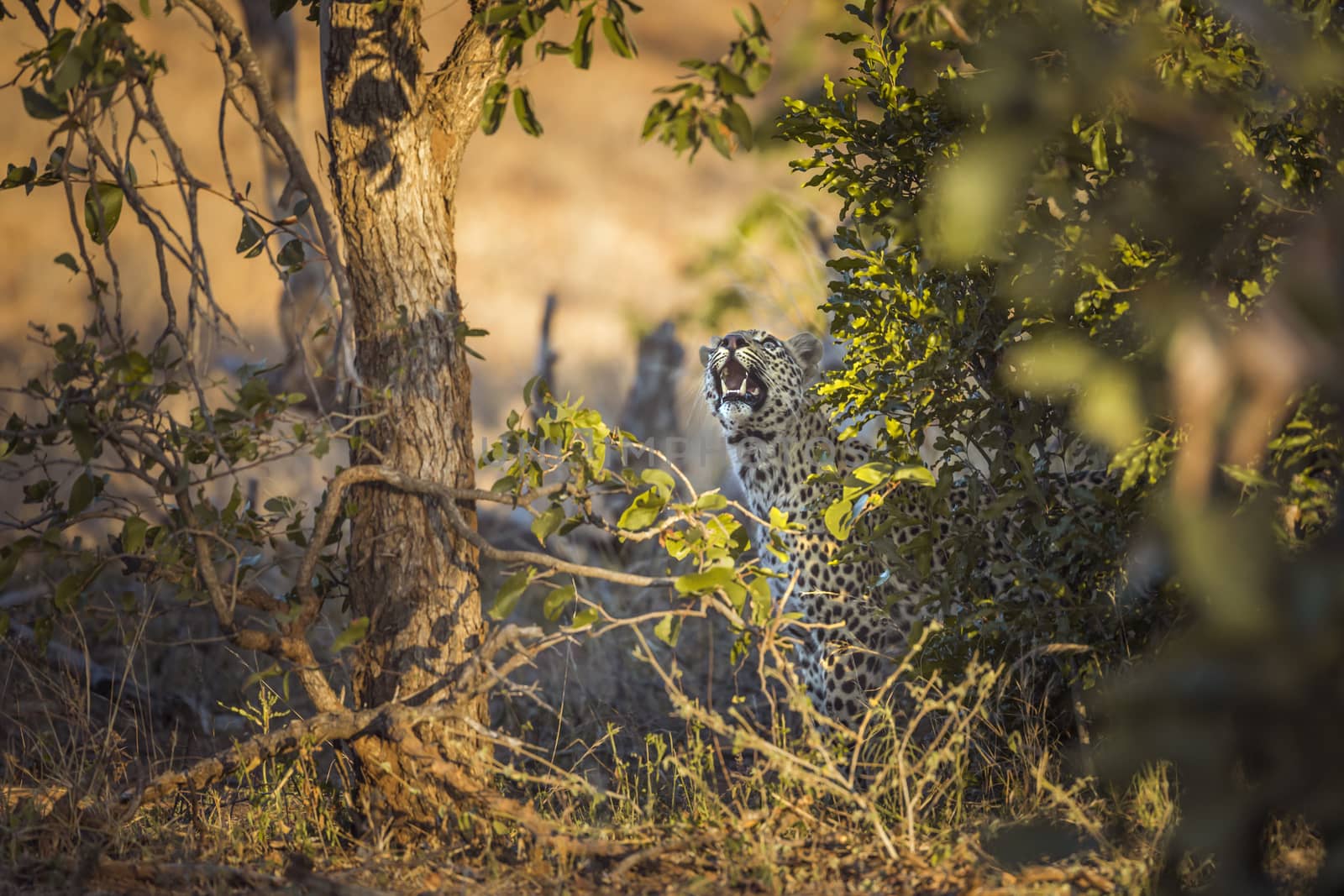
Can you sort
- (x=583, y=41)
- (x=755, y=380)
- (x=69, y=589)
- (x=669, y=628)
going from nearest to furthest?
1. (x=583, y=41)
2. (x=69, y=589)
3. (x=669, y=628)
4. (x=755, y=380)

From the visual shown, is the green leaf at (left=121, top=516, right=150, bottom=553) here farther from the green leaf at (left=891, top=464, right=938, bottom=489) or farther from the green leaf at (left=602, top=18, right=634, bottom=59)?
the green leaf at (left=891, top=464, right=938, bottom=489)

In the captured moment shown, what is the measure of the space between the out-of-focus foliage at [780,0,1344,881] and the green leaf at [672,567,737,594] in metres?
1.02

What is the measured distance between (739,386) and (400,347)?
197 centimetres

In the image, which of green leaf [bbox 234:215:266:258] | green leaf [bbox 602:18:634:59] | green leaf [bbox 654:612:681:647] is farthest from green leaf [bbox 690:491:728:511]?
green leaf [bbox 234:215:266:258]

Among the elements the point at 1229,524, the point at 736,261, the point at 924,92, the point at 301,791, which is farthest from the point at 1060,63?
the point at 736,261

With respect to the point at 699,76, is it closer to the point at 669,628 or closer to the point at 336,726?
the point at 669,628

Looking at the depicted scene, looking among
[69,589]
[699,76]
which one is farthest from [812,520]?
[69,589]

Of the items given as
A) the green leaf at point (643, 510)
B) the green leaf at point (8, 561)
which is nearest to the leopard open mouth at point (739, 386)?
the green leaf at point (643, 510)

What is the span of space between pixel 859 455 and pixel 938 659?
135 cm

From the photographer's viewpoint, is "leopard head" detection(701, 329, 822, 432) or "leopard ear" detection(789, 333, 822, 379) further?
"leopard ear" detection(789, 333, 822, 379)

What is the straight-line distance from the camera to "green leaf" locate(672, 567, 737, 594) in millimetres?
2986

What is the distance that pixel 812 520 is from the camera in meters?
4.80

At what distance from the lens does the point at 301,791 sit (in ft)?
11.5

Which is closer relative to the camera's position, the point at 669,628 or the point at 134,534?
the point at 134,534
